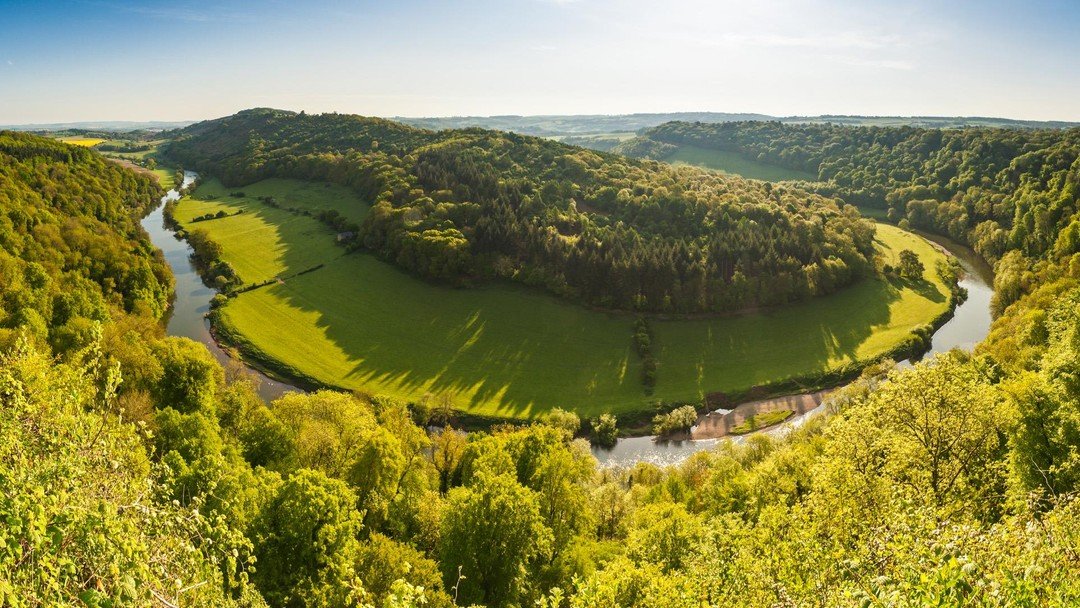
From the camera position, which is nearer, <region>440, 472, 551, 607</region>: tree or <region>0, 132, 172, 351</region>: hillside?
<region>440, 472, 551, 607</region>: tree

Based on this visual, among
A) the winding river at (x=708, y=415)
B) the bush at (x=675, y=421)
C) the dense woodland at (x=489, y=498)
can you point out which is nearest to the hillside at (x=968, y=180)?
the winding river at (x=708, y=415)

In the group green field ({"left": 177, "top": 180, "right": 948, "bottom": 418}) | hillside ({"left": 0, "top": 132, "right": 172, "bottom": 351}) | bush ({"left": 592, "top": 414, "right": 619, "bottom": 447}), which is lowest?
bush ({"left": 592, "top": 414, "right": 619, "bottom": 447})

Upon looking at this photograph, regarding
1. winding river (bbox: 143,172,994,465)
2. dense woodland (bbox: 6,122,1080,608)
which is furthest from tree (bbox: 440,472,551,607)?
winding river (bbox: 143,172,994,465)

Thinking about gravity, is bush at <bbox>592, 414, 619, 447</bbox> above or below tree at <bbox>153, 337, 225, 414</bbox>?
below

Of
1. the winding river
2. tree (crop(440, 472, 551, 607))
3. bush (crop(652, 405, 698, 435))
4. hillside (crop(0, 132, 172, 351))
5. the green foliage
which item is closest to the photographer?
the green foliage

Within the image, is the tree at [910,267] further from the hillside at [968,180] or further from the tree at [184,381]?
the tree at [184,381]

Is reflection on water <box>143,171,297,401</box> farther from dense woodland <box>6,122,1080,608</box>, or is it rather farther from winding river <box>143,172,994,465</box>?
dense woodland <box>6,122,1080,608</box>

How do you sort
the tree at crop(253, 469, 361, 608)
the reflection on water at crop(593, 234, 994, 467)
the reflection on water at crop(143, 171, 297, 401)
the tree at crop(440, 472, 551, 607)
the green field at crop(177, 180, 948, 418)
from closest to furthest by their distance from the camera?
the tree at crop(253, 469, 361, 608) → the tree at crop(440, 472, 551, 607) → the reflection on water at crop(593, 234, 994, 467) → the green field at crop(177, 180, 948, 418) → the reflection on water at crop(143, 171, 297, 401)
